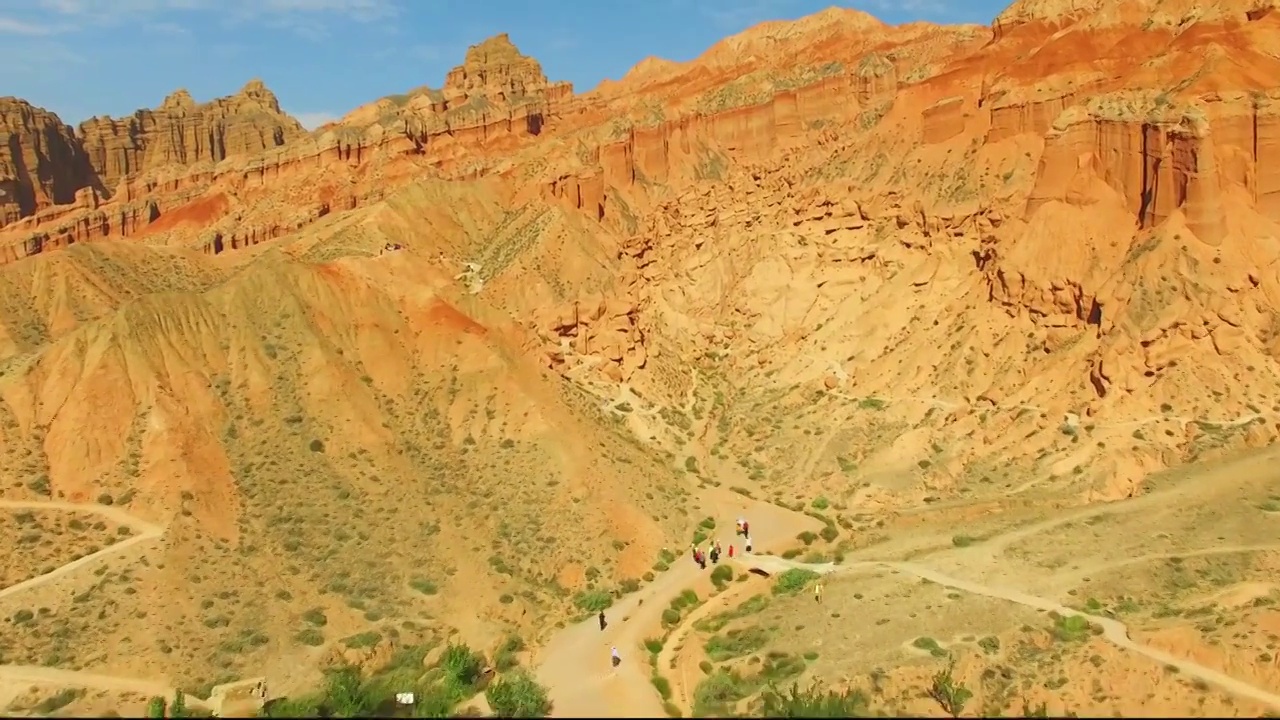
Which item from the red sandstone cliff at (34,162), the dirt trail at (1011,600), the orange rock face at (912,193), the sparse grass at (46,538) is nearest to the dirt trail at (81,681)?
the sparse grass at (46,538)

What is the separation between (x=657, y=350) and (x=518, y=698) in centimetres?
2942

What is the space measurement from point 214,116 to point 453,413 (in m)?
105

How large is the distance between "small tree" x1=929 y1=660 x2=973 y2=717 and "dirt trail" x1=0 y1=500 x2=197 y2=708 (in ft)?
57.3

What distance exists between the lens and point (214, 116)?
13200 cm

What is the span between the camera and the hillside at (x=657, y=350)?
109 feet

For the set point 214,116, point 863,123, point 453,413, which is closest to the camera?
point 453,413

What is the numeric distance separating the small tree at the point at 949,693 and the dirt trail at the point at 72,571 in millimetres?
17461

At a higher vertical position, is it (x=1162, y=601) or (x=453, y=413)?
(x=453, y=413)

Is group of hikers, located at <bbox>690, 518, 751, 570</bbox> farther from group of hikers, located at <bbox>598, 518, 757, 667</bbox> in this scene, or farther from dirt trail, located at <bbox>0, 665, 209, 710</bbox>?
dirt trail, located at <bbox>0, 665, 209, 710</bbox>

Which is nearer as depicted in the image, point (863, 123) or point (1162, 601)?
point (1162, 601)

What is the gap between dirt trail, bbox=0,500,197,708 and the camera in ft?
87.9

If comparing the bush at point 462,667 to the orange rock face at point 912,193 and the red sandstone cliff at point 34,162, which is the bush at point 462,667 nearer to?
the orange rock face at point 912,193

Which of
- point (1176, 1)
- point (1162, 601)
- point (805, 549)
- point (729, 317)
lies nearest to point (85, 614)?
point (805, 549)

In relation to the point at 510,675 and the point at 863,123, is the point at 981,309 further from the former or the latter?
the point at 510,675
